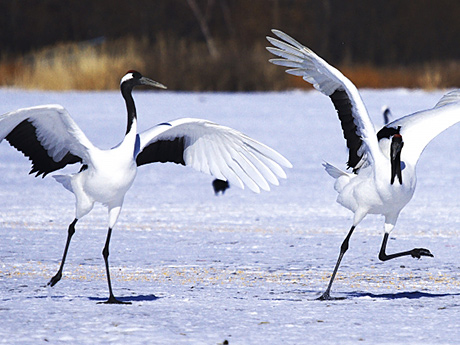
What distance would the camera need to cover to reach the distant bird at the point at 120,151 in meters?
5.68

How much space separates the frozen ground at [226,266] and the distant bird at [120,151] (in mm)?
452

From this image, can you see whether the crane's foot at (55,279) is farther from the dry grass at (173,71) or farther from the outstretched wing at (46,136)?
the dry grass at (173,71)

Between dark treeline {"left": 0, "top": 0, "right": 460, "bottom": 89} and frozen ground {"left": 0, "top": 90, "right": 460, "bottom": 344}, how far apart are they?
30.6 metres

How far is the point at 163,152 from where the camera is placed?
6676 mm

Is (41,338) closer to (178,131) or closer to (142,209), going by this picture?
(178,131)

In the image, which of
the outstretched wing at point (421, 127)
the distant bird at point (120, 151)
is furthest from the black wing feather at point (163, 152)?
the outstretched wing at point (421, 127)

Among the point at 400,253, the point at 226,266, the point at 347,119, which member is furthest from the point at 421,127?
the point at 226,266

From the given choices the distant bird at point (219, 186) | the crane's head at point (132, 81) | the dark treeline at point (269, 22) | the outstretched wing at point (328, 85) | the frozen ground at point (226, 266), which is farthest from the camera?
the dark treeline at point (269, 22)

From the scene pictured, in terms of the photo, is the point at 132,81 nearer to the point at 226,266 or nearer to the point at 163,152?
the point at 163,152

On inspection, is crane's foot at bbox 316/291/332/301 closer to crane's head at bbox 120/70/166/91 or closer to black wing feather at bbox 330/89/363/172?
black wing feather at bbox 330/89/363/172

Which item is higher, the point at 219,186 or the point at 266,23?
the point at 266,23

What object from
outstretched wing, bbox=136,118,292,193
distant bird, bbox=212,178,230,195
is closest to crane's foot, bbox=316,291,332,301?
outstretched wing, bbox=136,118,292,193

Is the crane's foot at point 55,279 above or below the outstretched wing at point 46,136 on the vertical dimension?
below

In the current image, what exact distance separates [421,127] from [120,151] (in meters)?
1.98
